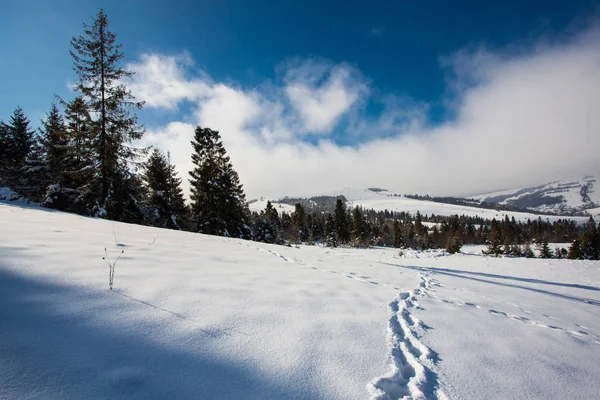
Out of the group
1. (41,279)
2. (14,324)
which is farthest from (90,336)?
(41,279)

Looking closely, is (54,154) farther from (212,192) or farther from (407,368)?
(407,368)

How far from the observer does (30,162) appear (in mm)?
15539

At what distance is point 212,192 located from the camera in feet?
69.2

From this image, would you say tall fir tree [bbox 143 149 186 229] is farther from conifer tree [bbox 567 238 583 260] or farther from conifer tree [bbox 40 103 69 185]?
conifer tree [bbox 567 238 583 260]

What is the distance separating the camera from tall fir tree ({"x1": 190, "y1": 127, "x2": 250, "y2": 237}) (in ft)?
68.4

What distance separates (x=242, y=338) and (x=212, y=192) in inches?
790

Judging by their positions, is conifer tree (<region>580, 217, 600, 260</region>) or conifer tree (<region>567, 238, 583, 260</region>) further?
conifer tree (<region>580, 217, 600, 260</region>)

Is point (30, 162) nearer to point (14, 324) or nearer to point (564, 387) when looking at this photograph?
point (14, 324)

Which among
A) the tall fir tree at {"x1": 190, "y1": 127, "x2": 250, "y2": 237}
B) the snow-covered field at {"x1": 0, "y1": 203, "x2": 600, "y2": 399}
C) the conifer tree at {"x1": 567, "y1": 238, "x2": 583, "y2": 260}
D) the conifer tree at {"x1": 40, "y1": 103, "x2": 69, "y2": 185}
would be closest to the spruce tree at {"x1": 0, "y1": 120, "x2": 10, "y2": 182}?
the conifer tree at {"x1": 40, "y1": 103, "x2": 69, "y2": 185}

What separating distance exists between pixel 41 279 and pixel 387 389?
3.74 meters

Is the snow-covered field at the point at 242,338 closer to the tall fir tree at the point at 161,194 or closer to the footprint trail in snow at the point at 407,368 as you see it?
the footprint trail in snow at the point at 407,368

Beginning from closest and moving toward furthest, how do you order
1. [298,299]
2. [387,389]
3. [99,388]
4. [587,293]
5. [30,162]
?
[99,388] < [387,389] < [298,299] < [587,293] < [30,162]

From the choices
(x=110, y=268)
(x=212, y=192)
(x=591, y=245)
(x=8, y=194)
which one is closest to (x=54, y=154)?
(x=8, y=194)

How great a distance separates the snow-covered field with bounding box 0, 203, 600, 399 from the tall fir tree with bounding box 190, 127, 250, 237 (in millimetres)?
16390
